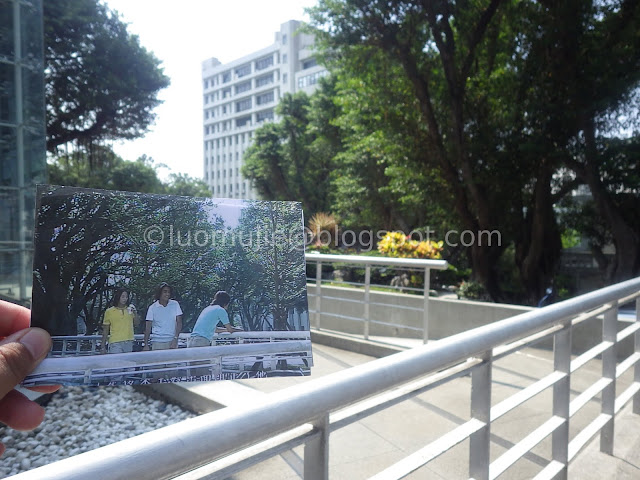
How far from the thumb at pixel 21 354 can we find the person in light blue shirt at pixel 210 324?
0.61 ft

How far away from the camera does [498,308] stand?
6.31 m

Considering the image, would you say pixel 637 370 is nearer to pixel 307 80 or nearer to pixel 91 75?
pixel 91 75

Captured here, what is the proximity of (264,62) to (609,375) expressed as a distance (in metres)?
74.2

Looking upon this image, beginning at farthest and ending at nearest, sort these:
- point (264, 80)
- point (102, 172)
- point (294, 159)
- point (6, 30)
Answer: point (264, 80), point (294, 159), point (102, 172), point (6, 30)

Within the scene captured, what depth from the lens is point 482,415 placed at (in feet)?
4.89

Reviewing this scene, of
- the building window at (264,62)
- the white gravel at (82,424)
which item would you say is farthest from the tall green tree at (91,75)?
the building window at (264,62)

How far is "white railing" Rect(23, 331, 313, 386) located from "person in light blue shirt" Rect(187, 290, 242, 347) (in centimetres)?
1

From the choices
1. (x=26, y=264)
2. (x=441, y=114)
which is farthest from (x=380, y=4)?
(x=26, y=264)

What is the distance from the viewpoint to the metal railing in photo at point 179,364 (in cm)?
66

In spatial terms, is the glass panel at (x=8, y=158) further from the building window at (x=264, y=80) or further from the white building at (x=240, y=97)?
the building window at (x=264, y=80)

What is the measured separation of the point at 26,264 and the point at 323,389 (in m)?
4.11

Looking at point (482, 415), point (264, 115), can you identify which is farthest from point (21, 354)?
point (264, 115)

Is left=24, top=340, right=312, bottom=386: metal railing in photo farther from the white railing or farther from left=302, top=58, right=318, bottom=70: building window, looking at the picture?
left=302, top=58, right=318, bottom=70: building window

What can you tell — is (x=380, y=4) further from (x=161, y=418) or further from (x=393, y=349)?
(x=161, y=418)
